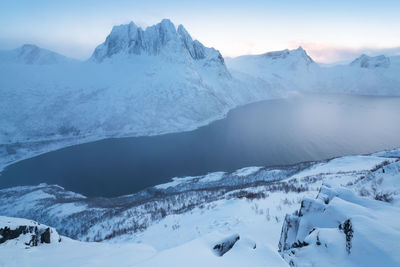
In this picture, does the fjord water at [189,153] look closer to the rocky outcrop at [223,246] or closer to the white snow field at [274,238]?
the white snow field at [274,238]

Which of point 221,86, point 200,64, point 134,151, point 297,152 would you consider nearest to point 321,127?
point 297,152

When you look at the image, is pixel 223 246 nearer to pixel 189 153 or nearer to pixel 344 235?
pixel 344 235

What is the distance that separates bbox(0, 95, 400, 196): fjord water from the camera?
55.5 m

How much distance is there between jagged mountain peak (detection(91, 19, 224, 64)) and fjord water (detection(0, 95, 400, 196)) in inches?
3243

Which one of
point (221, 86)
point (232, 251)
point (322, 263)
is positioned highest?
point (221, 86)

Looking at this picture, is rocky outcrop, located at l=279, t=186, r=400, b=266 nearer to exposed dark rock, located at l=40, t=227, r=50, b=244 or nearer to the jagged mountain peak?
exposed dark rock, located at l=40, t=227, r=50, b=244

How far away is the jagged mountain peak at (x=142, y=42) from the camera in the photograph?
479 feet

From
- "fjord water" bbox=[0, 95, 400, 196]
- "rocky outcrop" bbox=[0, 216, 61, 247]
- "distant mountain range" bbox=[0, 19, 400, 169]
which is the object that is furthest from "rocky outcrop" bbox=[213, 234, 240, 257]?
"distant mountain range" bbox=[0, 19, 400, 169]

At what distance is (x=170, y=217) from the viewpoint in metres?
12.9

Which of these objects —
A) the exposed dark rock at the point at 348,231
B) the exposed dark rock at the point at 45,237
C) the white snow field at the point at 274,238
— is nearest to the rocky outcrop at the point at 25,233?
the exposed dark rock at the point at 45,237

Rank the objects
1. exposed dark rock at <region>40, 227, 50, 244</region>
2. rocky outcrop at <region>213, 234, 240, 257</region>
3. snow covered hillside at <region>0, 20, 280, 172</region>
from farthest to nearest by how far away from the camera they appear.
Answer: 1. snow covered hillside at <region>0, 20, 280, 172</region>
2. exposed dark rock at <region>40, 227, 50, 244</region>
3. rocky outcrop at <region>213, 234, 240, 257</region>

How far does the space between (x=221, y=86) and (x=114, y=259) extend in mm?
165485

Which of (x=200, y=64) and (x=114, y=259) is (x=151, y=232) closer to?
(x=114, y=259)

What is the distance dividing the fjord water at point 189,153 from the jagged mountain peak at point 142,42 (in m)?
82.4
